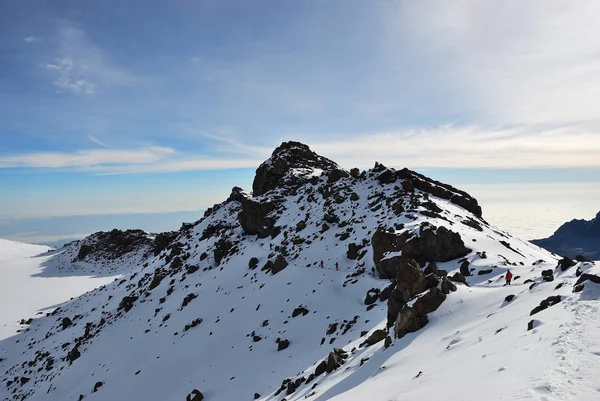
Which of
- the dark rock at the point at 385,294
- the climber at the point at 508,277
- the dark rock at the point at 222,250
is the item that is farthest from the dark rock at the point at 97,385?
the climber at the point at 508,277

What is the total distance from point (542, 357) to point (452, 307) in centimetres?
843

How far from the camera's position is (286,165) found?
7119 centimetres

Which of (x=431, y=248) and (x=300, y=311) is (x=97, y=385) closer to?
(x=300, y=311)

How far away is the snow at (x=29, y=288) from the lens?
6419cm

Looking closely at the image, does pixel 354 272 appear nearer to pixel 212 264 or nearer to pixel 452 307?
pixel 452 307

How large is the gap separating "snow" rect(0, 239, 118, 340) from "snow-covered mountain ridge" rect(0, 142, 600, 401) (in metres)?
7.83

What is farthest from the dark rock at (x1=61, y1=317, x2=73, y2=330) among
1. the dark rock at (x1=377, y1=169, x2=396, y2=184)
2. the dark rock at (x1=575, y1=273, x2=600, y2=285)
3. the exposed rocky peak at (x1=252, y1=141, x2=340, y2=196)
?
the dark rock at (x1=575, y1=273, x2=600, y2=285)

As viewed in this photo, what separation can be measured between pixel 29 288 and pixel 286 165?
226 ft

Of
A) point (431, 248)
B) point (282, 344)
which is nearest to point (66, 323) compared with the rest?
point (282, 344)

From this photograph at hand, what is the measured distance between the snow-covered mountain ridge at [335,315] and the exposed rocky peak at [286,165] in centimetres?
412

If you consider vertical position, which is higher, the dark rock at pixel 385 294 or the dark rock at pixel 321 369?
the dark rock at pixel 385 294

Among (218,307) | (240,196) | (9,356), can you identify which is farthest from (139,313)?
(240,196)

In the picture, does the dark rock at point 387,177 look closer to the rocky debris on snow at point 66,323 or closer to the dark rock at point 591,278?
the dark rock at point 591,278

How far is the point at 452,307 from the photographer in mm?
16875
